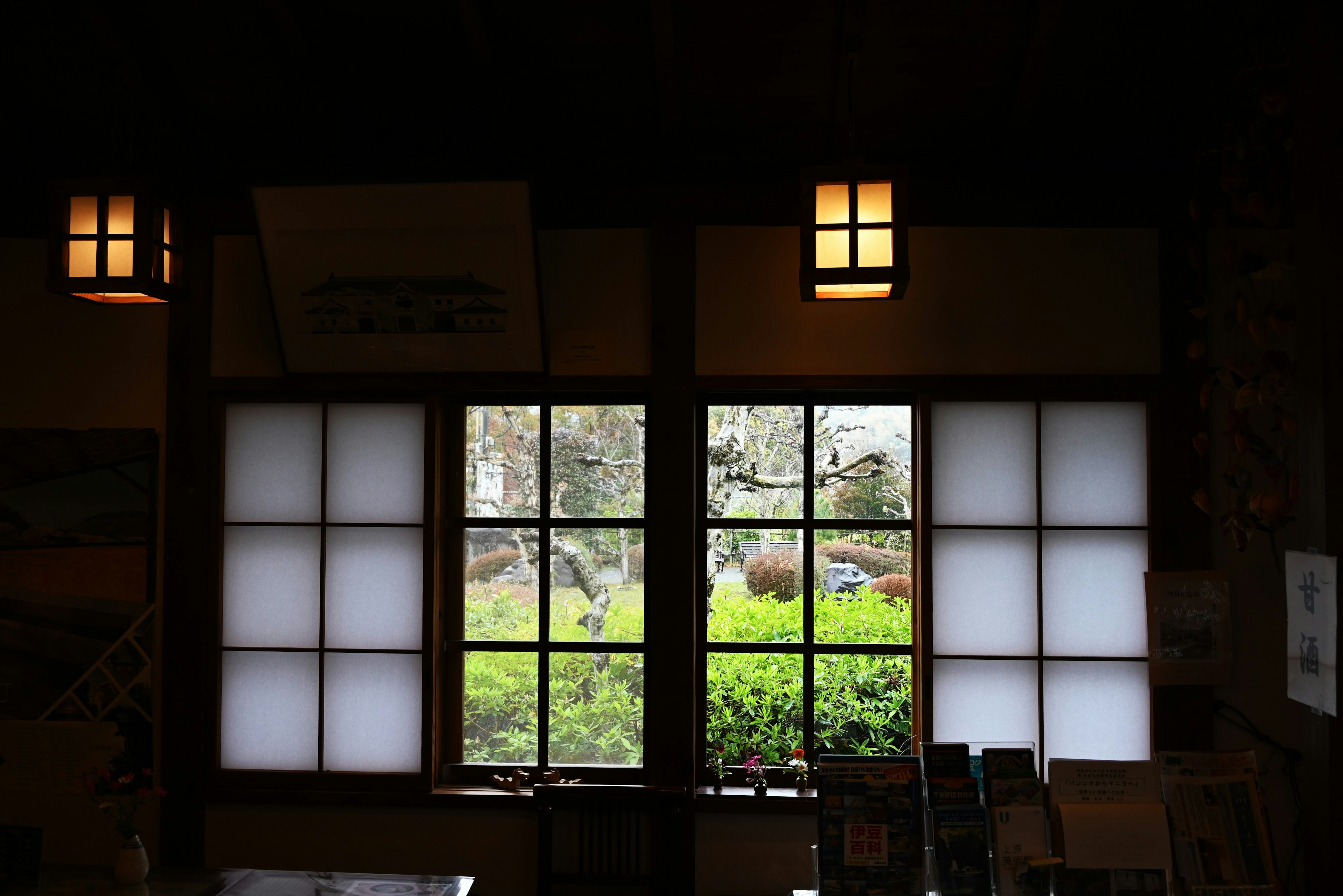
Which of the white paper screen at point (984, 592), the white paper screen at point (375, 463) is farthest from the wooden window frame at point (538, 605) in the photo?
the white paper screen at point (984, 592)

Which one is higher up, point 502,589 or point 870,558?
point 870,558

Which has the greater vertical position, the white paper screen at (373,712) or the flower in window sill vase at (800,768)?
the white paper screen at (373,712)

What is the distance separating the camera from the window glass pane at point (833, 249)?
7.50 ft

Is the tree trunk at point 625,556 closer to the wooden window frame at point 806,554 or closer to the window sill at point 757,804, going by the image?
the wooden window frame at point 806,554

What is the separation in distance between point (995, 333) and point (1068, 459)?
1.79ft

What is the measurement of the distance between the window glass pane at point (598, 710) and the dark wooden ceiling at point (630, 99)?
5.61ft

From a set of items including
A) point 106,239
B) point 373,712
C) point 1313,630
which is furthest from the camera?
point 373,712

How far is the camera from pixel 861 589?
3.37 meters

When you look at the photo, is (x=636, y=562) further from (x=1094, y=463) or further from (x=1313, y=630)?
(x=1313, y=630)

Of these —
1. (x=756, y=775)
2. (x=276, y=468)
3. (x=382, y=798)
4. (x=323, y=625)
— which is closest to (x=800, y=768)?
(x=756, y=775)

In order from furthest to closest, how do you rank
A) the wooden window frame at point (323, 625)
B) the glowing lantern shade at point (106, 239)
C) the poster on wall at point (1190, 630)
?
the wooden window frame at point (323, 625) → the poster on wall at point (1190, 630) → the glowing lantern shade at point (106, 239)

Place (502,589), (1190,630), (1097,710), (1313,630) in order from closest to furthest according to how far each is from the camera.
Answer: (1313,630) < (1190,630) < (1097,710) < (502,589)

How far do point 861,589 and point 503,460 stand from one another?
4.92ft

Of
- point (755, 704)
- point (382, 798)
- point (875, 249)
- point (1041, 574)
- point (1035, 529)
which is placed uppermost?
point (875, 249)
